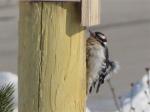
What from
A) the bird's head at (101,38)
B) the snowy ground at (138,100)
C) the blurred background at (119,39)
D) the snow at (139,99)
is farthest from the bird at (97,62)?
the blurred background at (119,39)

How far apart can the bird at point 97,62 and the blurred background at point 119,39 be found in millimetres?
3321

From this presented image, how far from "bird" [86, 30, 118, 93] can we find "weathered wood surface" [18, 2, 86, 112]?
0.65 meters

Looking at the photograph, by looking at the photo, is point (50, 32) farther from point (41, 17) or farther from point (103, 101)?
point (103, 101)

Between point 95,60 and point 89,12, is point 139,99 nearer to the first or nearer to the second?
point 95,60

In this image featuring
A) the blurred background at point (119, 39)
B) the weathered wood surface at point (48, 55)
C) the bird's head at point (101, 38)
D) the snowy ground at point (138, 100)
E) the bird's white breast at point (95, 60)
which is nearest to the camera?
the weathered wood surface at point (48, 55)

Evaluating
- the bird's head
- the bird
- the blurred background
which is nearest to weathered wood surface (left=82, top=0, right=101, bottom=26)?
the bird

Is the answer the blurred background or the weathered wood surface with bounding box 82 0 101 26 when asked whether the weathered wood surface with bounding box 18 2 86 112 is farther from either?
the blurred background

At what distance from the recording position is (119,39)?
461 inches

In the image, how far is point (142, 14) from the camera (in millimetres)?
13562

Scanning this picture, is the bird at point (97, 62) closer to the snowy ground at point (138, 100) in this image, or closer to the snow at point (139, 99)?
the snowy ground at point (138, 100)

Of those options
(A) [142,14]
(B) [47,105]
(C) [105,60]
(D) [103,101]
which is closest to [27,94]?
(B) [47,105]

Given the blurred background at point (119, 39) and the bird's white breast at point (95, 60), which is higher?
the bird's white breast at point (95, 60)

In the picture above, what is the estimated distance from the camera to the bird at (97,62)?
3.92 meters

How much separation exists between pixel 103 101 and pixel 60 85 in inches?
221
